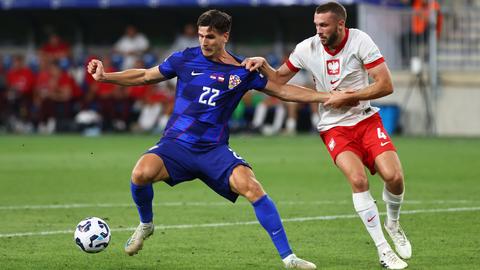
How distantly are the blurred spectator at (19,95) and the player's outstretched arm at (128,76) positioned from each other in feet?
71.8

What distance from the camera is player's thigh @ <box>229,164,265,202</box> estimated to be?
8.98 m

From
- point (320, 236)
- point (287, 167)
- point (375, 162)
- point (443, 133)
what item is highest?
point (375, 162)

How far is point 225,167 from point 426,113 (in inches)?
775

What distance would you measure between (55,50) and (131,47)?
7.95ft

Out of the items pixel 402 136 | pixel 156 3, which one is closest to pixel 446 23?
pixel 402 136

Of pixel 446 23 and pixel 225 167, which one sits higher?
pixel 225 167

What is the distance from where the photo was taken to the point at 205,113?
9.39 metres

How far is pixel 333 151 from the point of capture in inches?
383

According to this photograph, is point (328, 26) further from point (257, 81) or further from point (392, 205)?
point (392, 205)

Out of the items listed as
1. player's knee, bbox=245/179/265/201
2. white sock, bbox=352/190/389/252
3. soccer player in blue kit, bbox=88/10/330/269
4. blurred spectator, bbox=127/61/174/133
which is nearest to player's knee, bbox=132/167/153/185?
soccer player in blue kit, bbox=88/10/330/269

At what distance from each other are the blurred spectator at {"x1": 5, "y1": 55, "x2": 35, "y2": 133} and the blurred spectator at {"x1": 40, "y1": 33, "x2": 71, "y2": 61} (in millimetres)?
859

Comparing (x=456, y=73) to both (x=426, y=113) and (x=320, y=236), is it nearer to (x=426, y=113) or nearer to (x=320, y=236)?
(x=426, y=113)

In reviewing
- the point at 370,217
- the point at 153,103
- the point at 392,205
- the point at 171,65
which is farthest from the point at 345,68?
the point at 153,103

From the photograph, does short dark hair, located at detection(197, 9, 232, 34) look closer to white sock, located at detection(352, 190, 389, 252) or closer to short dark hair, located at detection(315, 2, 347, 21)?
short dark hair, located at detection(315, 2, 347, 21)
